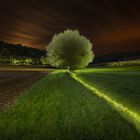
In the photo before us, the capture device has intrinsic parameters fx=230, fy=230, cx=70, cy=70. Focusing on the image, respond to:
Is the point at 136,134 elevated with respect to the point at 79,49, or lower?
lower

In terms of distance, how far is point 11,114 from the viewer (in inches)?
467

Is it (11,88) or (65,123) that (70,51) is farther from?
(65,123)

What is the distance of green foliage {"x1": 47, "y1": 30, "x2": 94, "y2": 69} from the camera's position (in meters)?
70.5

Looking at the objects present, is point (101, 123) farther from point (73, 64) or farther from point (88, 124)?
point (73, 64)

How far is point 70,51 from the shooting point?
7050 centimetres

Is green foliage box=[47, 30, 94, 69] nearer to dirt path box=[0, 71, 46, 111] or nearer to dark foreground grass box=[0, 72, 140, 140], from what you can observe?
dirt path box=[0, 71, 46, 111]

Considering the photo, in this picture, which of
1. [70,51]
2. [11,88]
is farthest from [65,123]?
[70,51]

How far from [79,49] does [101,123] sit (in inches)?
2432

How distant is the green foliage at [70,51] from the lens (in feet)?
231

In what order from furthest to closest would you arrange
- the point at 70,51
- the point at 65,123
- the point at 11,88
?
1. the point at 70,51
2. the point at 11,88
3. the point at 65,123

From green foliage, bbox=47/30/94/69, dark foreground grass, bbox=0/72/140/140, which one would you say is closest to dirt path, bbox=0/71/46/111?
dark foreground grass, bbox=0/72/140/140

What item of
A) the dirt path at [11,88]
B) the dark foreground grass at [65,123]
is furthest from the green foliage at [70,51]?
the dark foreground grass at [65,123]

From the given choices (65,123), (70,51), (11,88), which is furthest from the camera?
(70,51)

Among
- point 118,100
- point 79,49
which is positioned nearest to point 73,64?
point 79,49
